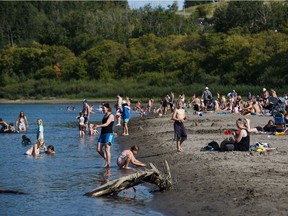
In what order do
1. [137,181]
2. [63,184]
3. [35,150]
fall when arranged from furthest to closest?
[35,150]
[63,184]
[137,181]

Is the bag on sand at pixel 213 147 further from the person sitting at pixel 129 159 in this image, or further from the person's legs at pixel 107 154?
the person's legs at pixel 107 154

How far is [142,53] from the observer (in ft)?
349

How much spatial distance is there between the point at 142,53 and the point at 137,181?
92409 mm

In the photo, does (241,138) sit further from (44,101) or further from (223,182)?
(44,101)

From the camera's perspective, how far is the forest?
85.5 meters

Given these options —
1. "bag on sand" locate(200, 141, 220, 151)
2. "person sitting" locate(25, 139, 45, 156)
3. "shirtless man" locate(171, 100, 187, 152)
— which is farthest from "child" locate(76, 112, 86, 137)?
"bag on sand" locate(200, 141, 220, 151)

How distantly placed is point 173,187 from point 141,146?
10.2m

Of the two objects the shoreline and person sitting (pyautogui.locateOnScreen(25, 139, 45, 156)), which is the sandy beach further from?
the shoreline

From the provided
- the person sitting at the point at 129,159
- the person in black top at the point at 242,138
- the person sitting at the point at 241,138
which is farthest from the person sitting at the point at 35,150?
the person in black top at the point at 242,138

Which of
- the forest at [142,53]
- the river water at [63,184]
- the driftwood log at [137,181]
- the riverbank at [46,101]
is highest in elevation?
the forest at [142,53]

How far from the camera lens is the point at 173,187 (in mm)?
14906

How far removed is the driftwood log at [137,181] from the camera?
14.2m

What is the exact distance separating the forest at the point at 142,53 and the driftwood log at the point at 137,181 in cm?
5272

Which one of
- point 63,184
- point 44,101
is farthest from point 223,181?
point 44,101
